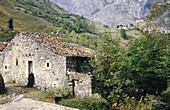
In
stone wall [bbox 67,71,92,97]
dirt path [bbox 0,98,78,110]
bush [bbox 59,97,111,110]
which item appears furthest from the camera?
stone wall [bbox 67,71,92,97]

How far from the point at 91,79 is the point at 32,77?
19.0 feet

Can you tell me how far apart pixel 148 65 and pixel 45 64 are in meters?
7.82

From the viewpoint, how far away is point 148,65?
11922 mm

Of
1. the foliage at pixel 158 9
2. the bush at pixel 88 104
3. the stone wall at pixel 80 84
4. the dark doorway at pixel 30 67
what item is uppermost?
the foliage at pixel 158 9

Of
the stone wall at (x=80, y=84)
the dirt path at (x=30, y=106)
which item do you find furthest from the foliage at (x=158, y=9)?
the dirt path at (x=30, y=106)

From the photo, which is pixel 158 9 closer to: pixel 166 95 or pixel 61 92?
pixel 166 95

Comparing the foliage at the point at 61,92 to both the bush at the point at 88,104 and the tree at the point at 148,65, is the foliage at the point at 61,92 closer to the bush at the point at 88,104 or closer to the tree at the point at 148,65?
the bush at the point at 88,104

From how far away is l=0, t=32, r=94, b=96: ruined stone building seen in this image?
31.9ft

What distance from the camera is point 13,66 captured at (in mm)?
13953

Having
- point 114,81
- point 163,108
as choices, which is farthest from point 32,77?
point 163,108

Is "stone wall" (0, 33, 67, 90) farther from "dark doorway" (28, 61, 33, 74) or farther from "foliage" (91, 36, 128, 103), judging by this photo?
"foliage" (91, 36, 128, 103)

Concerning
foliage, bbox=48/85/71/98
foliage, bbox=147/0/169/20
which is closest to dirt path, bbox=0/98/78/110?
foliage, bbox=48/85/71/98

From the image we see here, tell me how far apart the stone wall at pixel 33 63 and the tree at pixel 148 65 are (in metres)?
5.31

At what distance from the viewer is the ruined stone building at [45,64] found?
9.73m
